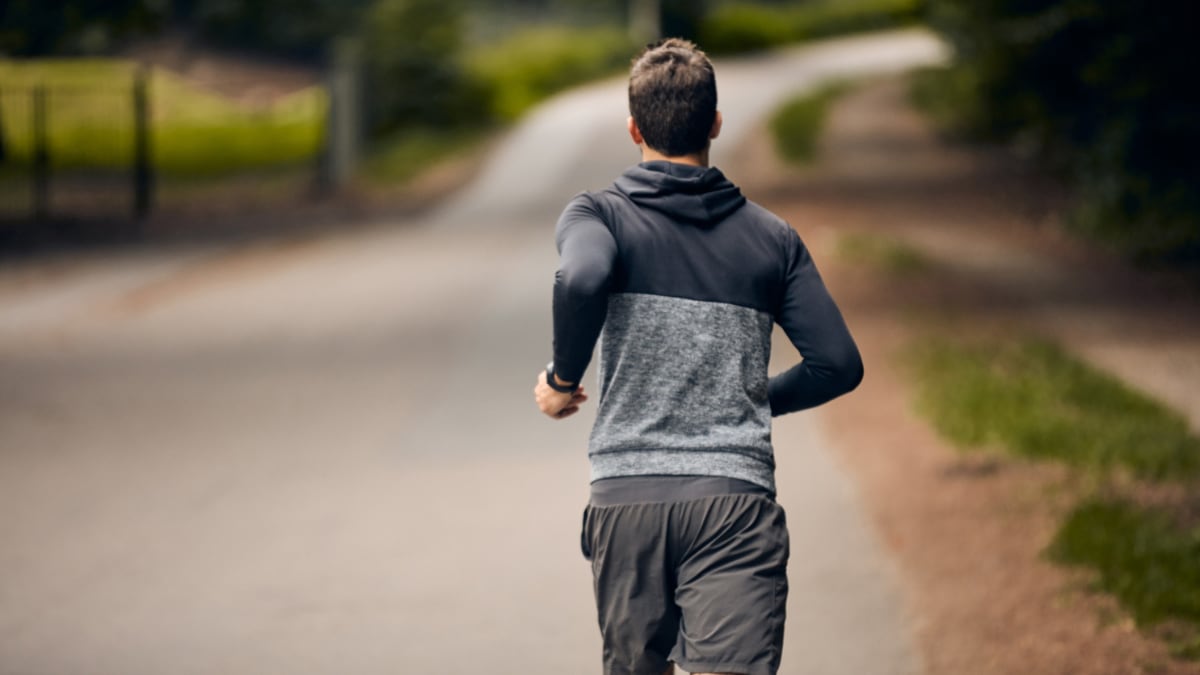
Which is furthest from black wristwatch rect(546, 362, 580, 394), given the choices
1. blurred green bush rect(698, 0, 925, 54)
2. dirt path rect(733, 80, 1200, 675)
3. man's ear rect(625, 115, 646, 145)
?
blurred green bush rect(698, 0, 925, 54)

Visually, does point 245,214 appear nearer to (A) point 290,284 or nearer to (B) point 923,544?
(A) point 290,284

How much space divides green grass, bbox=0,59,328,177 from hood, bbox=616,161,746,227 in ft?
91.4

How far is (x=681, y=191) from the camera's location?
3.24 m

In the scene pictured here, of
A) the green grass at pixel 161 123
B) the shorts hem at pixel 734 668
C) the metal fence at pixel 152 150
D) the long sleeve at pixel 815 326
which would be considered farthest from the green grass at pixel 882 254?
the green grass at pixel 161 123

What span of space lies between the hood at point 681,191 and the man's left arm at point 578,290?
11 centimetres

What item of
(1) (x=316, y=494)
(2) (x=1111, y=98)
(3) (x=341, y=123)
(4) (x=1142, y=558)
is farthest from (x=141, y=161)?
(4) (x=1142, y=558)

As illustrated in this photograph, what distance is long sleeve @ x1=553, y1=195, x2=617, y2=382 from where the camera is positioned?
121 inches

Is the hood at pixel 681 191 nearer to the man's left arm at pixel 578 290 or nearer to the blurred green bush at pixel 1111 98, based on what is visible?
the man's left arm at pixel 578 290

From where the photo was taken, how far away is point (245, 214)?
23016 millimetres

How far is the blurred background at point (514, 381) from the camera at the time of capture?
5918 millimetres

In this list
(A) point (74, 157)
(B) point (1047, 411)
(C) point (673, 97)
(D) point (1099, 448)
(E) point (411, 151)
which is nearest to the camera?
Answer: (C) point (673, 97)

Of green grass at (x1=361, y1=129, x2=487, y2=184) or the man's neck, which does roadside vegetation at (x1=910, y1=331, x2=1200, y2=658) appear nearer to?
the man's neck

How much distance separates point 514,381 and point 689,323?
7.48 m

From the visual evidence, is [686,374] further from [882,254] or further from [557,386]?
[882,254]
